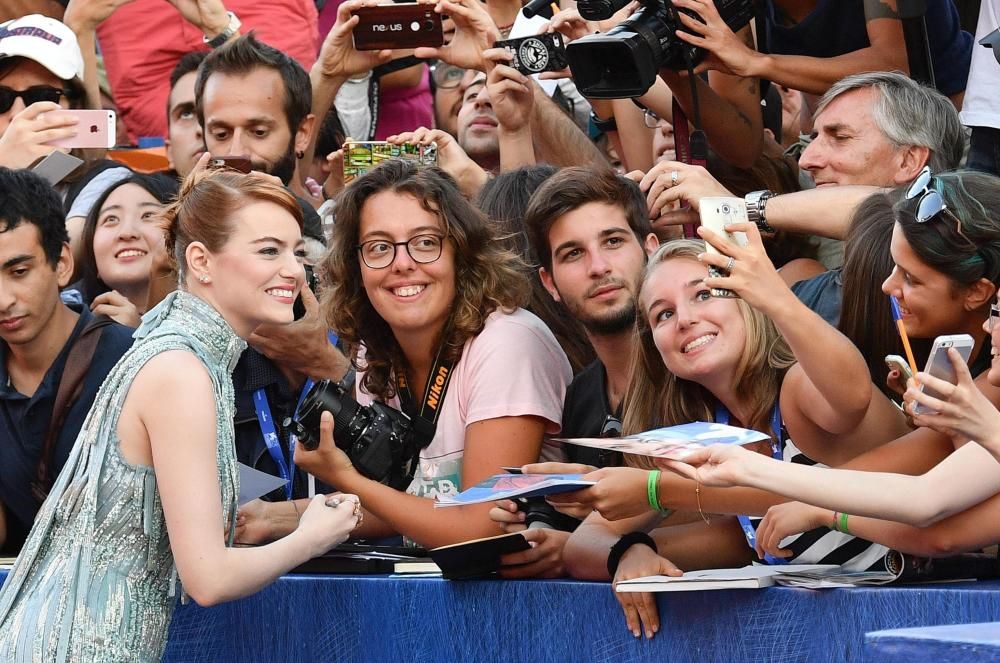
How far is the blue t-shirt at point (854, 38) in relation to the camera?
5113 millimetres

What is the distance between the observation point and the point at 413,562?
4027 millimetres

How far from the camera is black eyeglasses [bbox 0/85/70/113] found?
6.36 meters

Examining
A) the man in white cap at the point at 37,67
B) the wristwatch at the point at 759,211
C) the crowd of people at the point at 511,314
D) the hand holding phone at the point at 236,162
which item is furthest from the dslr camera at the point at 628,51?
the man in white cap at the point at 37,67

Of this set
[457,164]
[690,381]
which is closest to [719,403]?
[690,381]

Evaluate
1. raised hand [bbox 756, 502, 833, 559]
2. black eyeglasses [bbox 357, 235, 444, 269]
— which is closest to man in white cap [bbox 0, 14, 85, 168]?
black eyeglasses [bbox 357, 235, 444, 269]

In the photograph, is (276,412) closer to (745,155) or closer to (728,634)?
(745,155)

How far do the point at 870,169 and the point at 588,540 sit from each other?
149 centimetres

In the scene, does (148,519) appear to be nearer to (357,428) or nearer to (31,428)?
(357,428)

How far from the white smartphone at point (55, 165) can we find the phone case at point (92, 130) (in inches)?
6.3

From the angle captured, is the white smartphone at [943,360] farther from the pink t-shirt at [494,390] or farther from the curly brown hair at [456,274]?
the curly brown hair at [456,274]

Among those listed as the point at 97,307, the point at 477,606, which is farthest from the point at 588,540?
the point at 97,307

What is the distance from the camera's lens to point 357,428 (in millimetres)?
4031

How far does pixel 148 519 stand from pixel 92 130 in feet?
8.32

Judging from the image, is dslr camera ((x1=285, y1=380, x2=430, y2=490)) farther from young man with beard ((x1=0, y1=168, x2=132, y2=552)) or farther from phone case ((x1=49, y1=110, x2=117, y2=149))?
phone case ((x1=49, y1=110, x2=117, y2=149))
